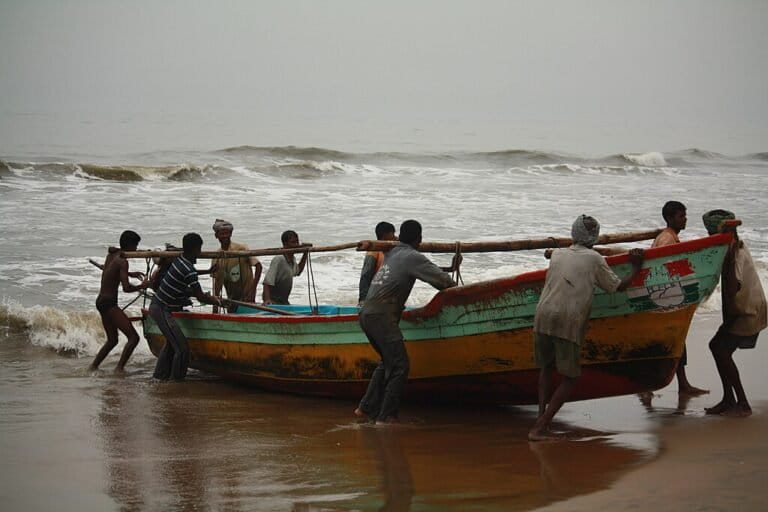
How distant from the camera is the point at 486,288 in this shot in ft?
22.5

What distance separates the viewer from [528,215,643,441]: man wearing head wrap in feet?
20.1

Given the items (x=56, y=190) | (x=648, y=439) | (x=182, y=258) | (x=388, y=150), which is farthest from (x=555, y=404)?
(x=388, y=150)

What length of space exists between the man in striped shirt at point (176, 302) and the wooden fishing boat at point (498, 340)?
61 cm

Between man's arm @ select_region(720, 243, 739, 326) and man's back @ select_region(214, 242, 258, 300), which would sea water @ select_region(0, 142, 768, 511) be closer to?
man's arm @ select_region(720, 243, 739, 326)

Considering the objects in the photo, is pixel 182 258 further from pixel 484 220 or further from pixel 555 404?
pixel 484 220

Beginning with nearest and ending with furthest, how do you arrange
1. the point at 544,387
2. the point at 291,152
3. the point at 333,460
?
1. the point at 333,460
2. the point at 544,387
3. the point at 291,152

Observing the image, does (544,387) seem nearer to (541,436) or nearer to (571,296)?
(541,436)

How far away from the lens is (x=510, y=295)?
680 centimetres

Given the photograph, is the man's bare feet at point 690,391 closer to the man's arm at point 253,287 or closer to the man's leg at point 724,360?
the man's leg at point 724,360

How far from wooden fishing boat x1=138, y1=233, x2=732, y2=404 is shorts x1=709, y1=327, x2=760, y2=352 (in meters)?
0.54

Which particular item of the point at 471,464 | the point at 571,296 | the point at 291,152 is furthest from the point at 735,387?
the point at 291,152

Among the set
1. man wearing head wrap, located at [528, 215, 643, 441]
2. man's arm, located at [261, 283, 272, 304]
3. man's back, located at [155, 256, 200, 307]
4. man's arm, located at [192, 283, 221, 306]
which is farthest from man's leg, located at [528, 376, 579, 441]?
man's arm, located at [261, 283, 272, 304]

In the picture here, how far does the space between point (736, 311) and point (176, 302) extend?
4.87 m

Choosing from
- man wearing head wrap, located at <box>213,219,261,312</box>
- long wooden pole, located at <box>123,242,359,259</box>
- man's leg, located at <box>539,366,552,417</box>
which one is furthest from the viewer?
man wearing head wrap, located at <box>213,219,261,312</box>
